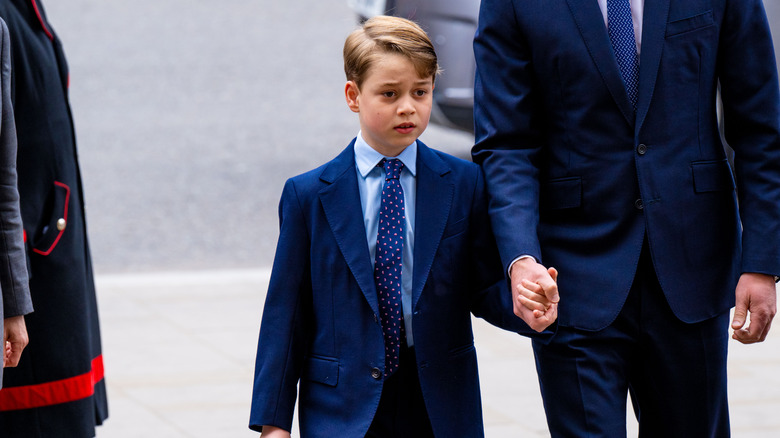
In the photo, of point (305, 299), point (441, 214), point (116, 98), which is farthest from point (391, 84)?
point (116, 98)

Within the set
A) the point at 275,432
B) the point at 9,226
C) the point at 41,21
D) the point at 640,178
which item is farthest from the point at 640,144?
the point at 41,21

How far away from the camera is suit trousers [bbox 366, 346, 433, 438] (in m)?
2.84

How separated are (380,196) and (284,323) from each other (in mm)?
355

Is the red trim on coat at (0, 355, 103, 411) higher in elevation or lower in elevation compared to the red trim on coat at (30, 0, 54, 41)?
lower

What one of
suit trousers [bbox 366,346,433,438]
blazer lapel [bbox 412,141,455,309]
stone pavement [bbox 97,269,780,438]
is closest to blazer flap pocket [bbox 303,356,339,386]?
suit trousers [bbox 366,346,433,438]

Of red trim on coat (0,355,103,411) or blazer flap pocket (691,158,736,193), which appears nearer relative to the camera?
blazer flap pocket (691,158,736,193)

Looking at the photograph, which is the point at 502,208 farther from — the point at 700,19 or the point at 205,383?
the point at 205,383

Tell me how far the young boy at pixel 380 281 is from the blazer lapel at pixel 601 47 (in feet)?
1.18

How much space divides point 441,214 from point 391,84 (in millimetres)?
310

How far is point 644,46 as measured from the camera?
2867mm

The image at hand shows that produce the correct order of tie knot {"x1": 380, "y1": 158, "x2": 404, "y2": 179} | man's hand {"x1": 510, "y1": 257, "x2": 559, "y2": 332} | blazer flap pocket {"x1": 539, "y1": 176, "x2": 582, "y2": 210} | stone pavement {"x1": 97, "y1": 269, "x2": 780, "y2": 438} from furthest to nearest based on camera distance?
1. stone pavement {"x1": 97, "y1": 269, "x2": 780, "y2": 438}
2. blazer flap pocket {"x1": 539, "y1": 176, "x2": 582, "y2": 210}
3. tie knot {"x1": 380, "y1": 158, "x2": 404, "y2": 179}
4. man's hand {"x1": 510, "y1": 257, "x2": 559, "y2": 332}

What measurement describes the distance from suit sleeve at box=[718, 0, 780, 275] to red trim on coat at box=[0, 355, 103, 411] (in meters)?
1.86

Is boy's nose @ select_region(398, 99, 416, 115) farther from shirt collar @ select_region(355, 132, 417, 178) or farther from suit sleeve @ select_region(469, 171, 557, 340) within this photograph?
suit sleeve @ select_region(469, 171, 557, 340)

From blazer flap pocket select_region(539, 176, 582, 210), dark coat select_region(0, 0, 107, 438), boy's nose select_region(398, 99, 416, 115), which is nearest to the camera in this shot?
boy's nose select_region(398, 99, 416, 115)
